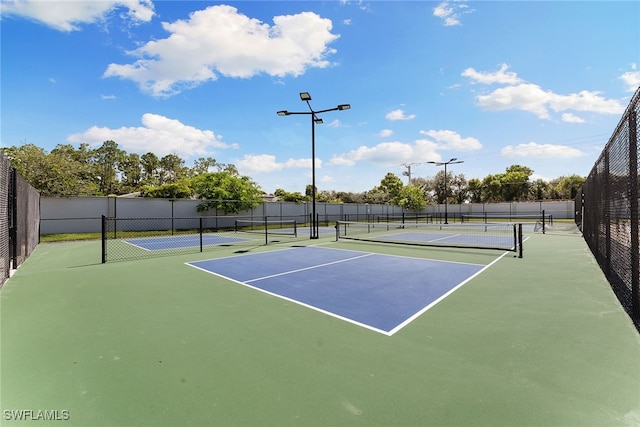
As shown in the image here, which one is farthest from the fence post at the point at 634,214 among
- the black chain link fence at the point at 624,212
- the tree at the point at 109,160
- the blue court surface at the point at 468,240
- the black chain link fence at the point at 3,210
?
the tree at the point at 109,160

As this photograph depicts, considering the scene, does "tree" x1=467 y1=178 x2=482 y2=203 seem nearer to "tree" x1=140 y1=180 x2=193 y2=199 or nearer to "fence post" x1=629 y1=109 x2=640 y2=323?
"tree" x1=140 y1=180 x2=193 y2=199

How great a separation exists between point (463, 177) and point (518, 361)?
69187 mm

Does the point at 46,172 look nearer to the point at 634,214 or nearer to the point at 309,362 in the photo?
the point at 309,362

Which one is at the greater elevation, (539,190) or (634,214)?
(539,190)

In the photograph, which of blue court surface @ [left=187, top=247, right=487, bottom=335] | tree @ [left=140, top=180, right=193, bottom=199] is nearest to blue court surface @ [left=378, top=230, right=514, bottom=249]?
blue court surface @ [left=187, top=247, right=487, bottom=335]

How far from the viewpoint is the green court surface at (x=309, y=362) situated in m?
2.37

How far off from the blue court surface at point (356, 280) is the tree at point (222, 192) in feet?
51.5

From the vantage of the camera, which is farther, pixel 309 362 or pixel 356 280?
pixel 356 280

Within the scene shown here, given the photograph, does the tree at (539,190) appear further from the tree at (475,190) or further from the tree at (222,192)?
the tree at (222,192)

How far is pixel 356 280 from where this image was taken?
685cm

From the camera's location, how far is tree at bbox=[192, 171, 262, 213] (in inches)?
987

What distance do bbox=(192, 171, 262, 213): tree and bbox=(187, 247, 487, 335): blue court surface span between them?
15.7 m

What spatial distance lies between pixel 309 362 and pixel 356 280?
3.80 metres

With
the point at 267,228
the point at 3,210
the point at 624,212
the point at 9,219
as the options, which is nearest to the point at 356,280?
the point at 624,212
